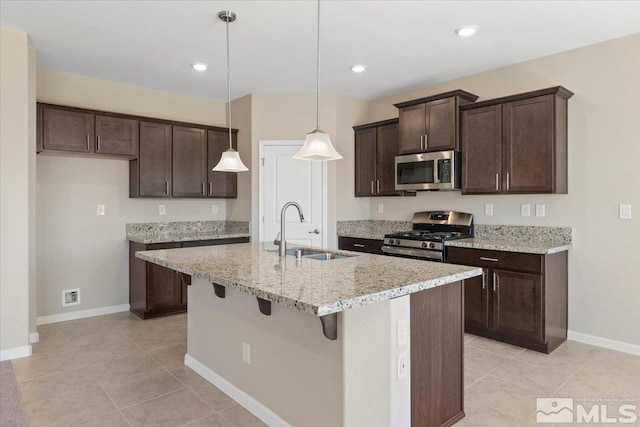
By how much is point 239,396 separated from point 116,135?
10.3 ft

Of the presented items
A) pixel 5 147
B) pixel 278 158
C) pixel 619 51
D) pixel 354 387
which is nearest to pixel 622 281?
pixel 619 51

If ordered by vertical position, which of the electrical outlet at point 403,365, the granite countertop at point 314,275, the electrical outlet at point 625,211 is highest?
the electrical outlet at point 625,211

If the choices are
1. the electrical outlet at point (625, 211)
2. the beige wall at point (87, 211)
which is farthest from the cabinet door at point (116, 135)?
the electrical outlet at point (625, 211)

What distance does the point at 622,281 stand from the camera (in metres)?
3.32

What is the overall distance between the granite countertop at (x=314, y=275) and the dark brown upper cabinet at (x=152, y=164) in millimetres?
1947

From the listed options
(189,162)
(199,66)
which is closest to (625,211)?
(199,66)

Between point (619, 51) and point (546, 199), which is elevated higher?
point (619, 51)

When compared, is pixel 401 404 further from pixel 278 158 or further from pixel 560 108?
pixel 278 158

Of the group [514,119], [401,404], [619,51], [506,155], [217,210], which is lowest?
[401,404]

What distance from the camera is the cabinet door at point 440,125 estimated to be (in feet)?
13.1

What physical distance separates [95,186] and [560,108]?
15.6ft

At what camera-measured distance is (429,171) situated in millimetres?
4156

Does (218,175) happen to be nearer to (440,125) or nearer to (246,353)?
(440,125)

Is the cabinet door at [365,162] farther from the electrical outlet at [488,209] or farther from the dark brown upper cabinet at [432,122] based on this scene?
the electrical outlet at [488,209]
